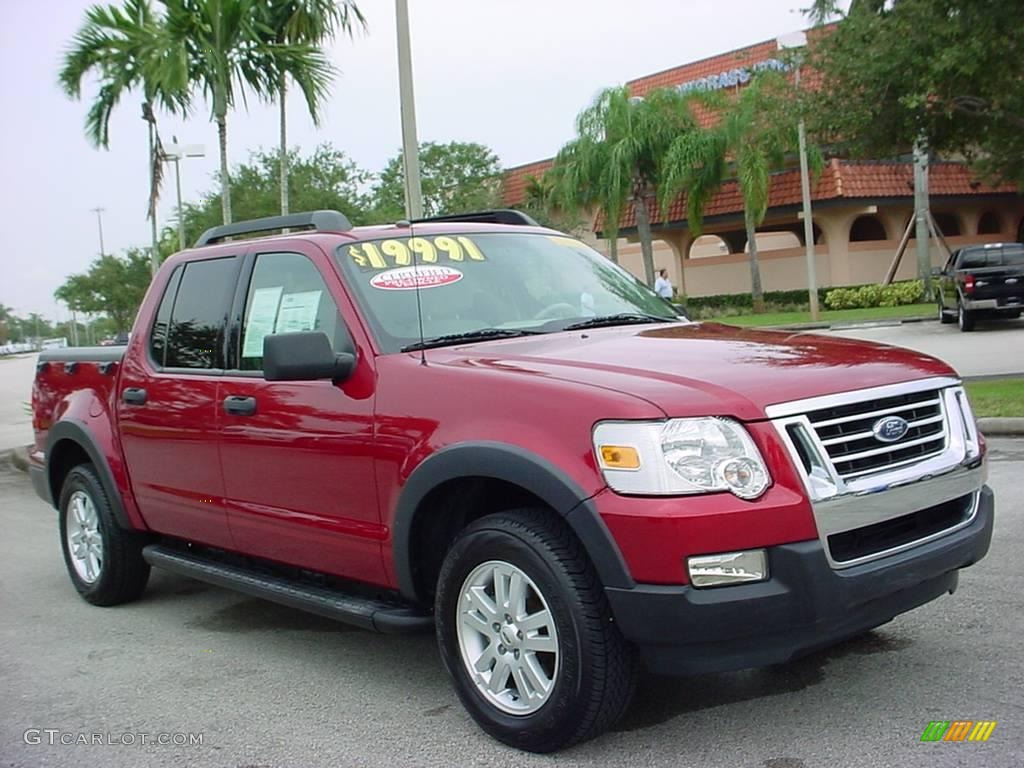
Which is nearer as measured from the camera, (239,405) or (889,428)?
(889,428)

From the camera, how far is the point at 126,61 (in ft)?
50.8

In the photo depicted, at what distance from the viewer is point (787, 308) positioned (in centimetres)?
3647

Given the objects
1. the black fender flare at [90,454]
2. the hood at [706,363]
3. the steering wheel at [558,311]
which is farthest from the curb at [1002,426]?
the black fender flare at [90,454]

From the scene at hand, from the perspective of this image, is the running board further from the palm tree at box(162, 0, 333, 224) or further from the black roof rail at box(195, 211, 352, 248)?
the palm tree at box(162, 0, 333, 224)

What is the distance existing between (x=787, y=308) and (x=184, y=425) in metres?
33.0

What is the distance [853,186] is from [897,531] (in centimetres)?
3275

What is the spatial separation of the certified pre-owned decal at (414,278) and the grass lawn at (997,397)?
6.78 metres

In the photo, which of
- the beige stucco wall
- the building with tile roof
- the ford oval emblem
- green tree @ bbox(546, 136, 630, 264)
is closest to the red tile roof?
the building with tile roof

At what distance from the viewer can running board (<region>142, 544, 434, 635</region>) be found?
4.23 metres

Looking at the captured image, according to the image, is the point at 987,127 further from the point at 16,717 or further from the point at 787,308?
the point at 787,308

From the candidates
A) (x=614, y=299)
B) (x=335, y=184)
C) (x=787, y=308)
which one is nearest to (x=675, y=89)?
(x=787, y=308)

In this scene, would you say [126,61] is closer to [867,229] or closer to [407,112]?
[407,112]

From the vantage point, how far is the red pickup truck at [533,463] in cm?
344

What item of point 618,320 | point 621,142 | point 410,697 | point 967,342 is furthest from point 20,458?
point 621,142
